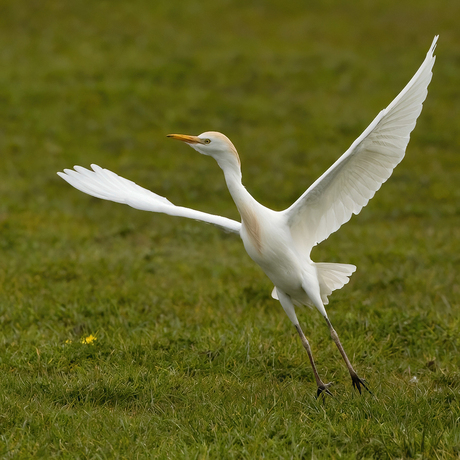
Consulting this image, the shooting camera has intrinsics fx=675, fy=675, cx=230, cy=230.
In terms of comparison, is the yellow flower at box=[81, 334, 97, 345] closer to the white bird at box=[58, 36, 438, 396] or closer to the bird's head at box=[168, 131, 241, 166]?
the white bird at box=[58, 36, 438, 396]

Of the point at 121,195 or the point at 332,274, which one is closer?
the point at 332,274

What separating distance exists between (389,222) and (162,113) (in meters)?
5.35

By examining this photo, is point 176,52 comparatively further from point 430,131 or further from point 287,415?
point 287,415

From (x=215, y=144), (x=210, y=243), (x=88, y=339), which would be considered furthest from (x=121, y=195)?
(x=210, y=243)

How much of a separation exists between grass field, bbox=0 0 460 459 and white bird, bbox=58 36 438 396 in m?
0.70

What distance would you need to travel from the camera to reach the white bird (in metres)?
4.12

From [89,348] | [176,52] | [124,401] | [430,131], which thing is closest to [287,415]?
[124,401]

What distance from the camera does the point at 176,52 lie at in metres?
Answer: 15.2

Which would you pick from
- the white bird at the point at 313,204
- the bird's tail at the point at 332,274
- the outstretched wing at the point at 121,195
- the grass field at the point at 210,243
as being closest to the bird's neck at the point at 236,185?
the white bird at the point at 313,204

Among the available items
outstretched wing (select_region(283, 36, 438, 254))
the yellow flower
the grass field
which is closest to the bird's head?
outstretched wing (select_region(283, 36, 438, 254))

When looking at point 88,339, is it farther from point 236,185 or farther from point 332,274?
point 332,274

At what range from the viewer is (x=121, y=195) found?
475 centimetres

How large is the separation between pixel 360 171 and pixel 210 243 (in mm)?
4294

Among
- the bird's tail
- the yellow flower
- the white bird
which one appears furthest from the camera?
the yellow flower
